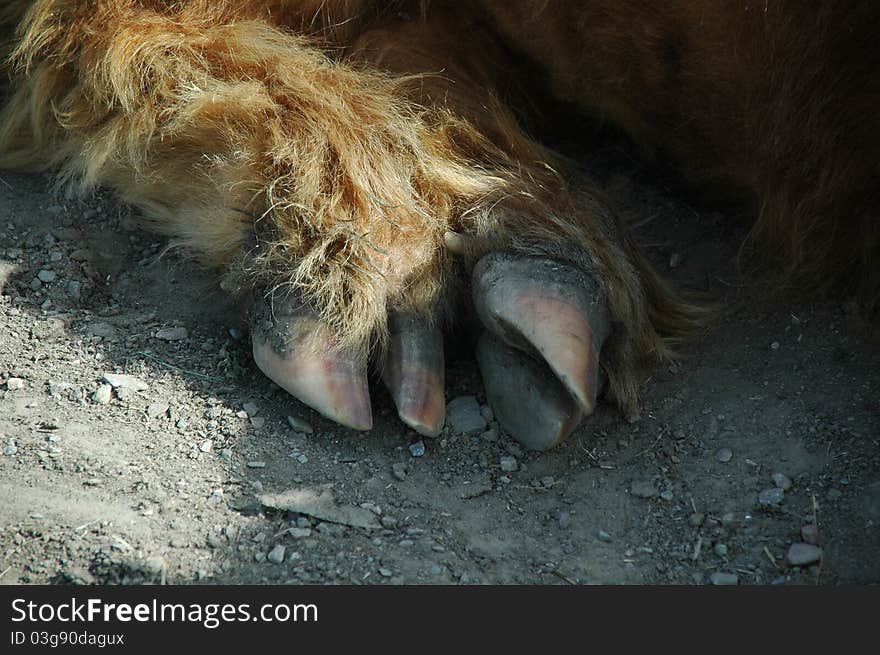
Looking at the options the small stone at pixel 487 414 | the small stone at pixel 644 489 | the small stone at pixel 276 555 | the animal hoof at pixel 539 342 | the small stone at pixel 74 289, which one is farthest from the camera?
the small stone at pixel 74 289

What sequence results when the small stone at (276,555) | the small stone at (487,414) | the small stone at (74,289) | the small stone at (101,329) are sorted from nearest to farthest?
the small stone at (276,555), the small stone at (487,414), the small stone at (101,329), the small stone at (74,289)

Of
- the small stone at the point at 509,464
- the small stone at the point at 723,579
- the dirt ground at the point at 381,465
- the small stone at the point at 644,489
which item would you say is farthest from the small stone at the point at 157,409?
the small stone at the point at 723,579

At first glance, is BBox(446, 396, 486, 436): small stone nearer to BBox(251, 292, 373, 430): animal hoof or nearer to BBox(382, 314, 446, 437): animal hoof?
BBox(382, 314, 446, 437): animal hoof

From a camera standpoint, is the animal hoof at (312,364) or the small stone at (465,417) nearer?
the animal hoof at (312,364)

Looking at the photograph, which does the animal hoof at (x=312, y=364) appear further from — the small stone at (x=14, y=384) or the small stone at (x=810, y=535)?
the small stone at (x=810, y=535)

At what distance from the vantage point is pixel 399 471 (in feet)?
6.87

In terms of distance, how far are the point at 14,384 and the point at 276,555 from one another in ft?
2.29

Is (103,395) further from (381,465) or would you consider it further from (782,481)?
(782,481)

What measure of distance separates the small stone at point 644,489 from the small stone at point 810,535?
28cm

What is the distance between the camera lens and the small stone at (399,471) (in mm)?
2086

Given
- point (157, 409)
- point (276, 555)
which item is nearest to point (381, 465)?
point (276, 555)

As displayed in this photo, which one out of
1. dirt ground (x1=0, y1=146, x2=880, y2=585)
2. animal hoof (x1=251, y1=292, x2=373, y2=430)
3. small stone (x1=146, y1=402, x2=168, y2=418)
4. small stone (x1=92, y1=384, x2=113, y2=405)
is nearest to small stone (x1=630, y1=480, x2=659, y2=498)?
dirt ground (x1=0, y1=146, x2=880, y2=585)

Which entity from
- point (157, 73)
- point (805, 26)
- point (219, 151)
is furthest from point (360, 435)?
point (805, 26)

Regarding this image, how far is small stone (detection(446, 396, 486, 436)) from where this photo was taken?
2.20 m
